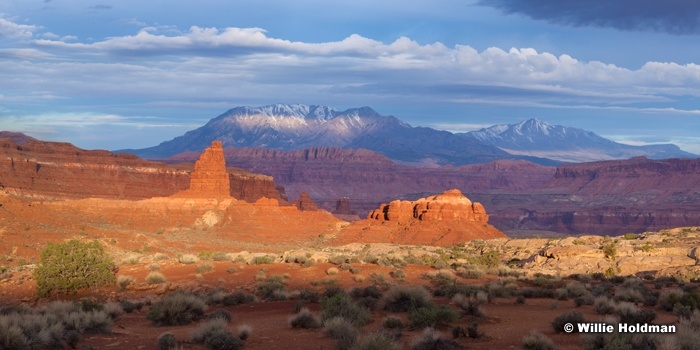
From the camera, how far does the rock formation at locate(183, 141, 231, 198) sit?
328 ft

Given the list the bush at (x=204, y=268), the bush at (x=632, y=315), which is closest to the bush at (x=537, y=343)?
the bush at (x=632, y=315)

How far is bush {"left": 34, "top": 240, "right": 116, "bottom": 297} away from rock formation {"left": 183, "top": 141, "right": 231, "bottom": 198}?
219ft

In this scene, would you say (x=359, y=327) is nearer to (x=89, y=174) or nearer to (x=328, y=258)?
(x=328, y=258)

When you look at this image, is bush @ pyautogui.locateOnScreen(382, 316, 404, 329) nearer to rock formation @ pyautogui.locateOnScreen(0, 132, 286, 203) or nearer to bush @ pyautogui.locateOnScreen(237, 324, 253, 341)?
bush @ pyautogui.locateOnScreen(237, 324, 253, 341)

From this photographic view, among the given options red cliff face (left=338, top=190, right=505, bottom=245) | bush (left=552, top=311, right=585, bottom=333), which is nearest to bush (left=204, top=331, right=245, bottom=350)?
bush (left=552, top=311, right=585, bottom=333)

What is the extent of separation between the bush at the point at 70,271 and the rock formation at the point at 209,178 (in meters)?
66.7

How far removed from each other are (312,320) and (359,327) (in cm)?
109

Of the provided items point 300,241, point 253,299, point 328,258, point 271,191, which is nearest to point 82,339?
→ point 253,299

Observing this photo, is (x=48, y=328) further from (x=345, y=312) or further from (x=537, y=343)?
(x=537, y=343)

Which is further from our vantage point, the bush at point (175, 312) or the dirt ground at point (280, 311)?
the bush at point (175, 312)

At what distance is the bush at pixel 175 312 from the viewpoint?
19703mm

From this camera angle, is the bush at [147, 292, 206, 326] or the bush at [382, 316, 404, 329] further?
the bush at [147, 292, 206, 326]

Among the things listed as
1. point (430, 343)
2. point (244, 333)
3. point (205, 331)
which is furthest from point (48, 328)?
point (430, 343)

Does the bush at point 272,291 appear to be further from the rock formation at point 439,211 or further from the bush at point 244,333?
the rock formation at point 439,211
